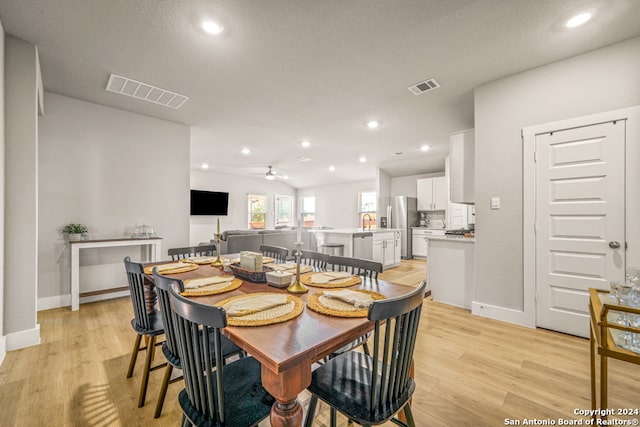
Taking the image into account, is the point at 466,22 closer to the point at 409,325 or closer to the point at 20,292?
the point at 409,325

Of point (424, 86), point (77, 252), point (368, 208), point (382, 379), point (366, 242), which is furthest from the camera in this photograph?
point (368, 208)

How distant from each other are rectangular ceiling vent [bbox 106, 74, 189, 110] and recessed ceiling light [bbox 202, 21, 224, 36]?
4.65 feet

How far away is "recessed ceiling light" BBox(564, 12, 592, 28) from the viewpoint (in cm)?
204

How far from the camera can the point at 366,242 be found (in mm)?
5496

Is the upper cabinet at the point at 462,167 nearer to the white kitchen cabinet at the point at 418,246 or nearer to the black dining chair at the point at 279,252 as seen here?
the black dining chair at the point at 279,252

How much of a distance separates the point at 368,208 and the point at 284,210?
337 cm

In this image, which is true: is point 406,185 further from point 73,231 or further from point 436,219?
point 73,231

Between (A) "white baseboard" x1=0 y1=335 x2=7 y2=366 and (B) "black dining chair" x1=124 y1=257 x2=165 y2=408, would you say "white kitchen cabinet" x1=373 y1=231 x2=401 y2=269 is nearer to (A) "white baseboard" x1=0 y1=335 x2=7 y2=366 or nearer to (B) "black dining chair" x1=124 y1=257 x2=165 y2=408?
(B) "black dining chair" x1=124 y1=257 x2=165 y2=408

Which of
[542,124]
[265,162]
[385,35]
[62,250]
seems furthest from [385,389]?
[265,162]

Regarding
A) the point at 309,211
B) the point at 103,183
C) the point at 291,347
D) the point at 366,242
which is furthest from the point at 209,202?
the point at 291,347

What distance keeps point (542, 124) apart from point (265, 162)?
5.96m

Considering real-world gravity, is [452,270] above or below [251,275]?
below

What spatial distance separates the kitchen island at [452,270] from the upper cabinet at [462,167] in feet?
1.82

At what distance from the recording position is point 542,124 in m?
2.71
